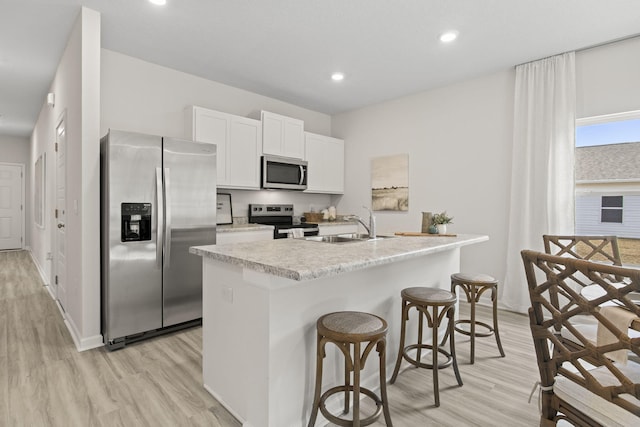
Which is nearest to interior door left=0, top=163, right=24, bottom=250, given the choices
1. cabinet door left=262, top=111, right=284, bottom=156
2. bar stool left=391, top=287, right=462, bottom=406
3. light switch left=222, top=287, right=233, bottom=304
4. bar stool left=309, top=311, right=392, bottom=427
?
cabinet door left=262, top=111, right=284, bottom=156

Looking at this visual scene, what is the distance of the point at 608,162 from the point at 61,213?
18.6 feet

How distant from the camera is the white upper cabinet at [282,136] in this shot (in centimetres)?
433

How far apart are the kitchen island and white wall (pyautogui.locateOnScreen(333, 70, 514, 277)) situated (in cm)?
220

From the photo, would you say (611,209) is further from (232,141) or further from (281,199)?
(232,141)

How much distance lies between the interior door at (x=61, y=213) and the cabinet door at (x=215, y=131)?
124 centimetres

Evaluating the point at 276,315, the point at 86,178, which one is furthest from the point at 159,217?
the point at 276,315

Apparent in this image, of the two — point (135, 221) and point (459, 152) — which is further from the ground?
point (459, 152)

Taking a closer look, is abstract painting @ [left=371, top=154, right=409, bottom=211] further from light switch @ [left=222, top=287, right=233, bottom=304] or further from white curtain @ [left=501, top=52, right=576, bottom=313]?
light switch @ [left=222, top=287, right=233, bottom=304]

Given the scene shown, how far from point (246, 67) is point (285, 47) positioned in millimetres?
678

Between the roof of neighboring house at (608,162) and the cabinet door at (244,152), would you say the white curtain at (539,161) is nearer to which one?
the roof of neighboring house at (608,162)

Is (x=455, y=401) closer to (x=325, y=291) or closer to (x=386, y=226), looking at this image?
(x=325, y=291)

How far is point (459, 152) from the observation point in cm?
411

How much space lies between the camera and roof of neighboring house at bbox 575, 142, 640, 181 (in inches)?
122

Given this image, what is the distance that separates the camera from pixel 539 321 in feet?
4.16
